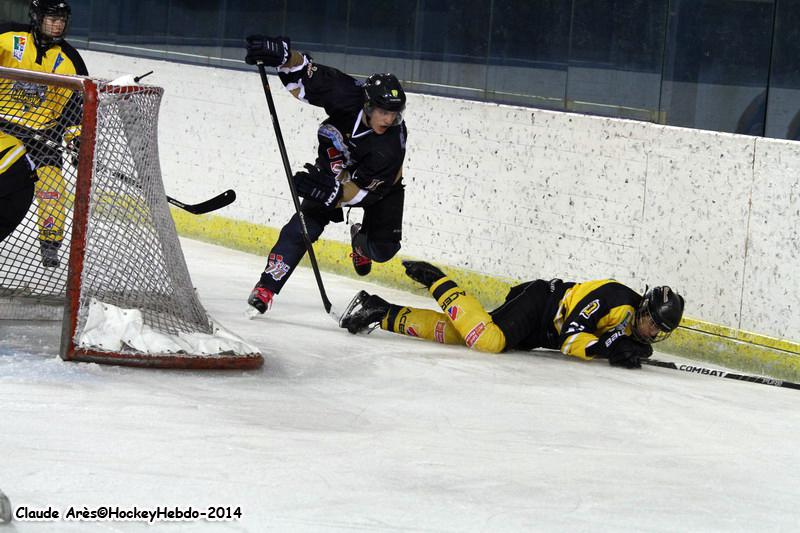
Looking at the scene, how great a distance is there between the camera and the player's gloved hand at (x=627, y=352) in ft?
14.6

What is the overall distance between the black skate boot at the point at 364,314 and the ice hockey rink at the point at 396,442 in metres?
0.17

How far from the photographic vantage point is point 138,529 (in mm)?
2461

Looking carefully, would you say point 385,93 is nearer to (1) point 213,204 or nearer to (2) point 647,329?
(1) point 213,204

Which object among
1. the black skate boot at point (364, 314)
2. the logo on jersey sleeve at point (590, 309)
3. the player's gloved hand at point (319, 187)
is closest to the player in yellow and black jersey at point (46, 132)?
the player's gloved hand at point (319, 187)

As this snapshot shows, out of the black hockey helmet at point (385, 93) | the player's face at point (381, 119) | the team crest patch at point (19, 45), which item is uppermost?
the team crest patch at point (19, 45)

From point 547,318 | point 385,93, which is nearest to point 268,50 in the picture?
point 385,93

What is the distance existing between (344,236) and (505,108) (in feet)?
3.79

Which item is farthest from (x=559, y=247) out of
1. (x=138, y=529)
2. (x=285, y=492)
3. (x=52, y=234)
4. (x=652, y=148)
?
(x=138, y=529)

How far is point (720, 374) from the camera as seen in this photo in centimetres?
458

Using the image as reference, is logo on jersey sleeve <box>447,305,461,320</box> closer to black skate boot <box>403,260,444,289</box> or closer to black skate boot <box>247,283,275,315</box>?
black skate boot <box>403,260,444,289</box>

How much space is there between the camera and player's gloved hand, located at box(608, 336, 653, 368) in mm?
4465

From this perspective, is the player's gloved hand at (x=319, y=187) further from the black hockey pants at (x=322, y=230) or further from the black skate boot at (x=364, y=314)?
the black skate boot at (x=364, y=314)

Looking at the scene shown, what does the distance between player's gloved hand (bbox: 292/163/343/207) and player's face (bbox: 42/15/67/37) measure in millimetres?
1319

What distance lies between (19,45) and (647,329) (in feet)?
9.56
